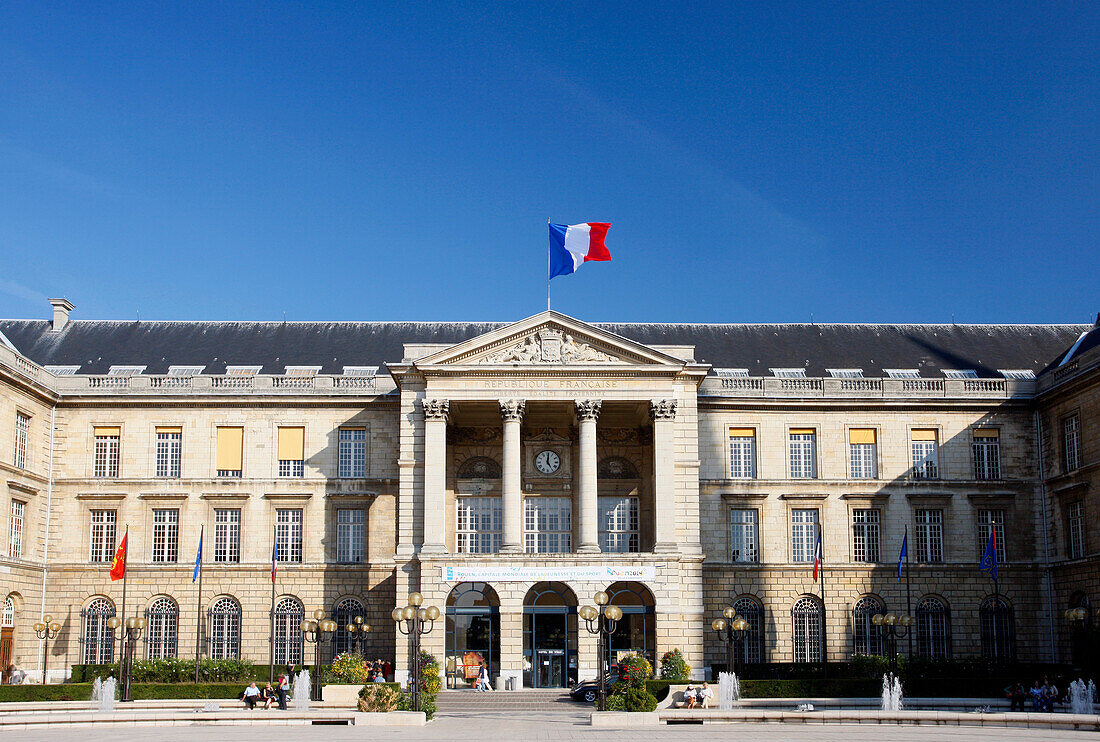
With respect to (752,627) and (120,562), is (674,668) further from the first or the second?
(120,562)

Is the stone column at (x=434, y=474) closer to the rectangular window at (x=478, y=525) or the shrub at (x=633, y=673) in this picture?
the rectangular window at (x=478, y=525)

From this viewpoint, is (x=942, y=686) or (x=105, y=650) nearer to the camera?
(x=942, y=686)

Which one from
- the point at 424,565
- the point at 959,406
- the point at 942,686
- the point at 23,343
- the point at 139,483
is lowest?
the point at 942,686

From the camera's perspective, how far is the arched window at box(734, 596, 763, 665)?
52.2 meters

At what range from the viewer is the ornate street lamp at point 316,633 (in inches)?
1673

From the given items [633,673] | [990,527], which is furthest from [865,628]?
[633,673]

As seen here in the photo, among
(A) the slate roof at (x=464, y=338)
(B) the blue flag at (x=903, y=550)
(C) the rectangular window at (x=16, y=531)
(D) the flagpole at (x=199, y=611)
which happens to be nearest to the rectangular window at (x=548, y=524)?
(A) the slate roof at (x=464, y=338)

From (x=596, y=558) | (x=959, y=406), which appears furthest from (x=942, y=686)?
(x=959, y=406)

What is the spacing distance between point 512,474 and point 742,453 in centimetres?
1164

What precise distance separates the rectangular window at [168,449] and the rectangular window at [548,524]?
50.7 feet

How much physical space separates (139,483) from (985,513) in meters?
36.9

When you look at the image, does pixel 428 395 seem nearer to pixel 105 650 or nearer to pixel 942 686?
pixel 105 650

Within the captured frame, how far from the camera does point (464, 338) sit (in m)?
59.1

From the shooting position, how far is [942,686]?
4041 centimetres
